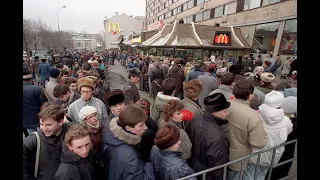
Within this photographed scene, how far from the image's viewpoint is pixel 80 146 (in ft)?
5.82

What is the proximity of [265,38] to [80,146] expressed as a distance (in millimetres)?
20987

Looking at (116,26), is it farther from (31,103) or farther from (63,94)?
(63,94)

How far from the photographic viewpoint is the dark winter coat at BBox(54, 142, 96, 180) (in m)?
1.67

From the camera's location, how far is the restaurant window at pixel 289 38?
14925mm

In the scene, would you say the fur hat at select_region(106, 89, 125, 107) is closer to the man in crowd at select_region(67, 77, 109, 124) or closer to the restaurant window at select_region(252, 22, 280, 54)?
the man in crowd at select_region(67, 77, 109, 124)

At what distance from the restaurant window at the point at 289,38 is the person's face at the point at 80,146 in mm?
17957

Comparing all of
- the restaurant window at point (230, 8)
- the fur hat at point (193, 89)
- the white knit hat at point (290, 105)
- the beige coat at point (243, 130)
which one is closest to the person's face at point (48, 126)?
the fur hat at point (193, 89)

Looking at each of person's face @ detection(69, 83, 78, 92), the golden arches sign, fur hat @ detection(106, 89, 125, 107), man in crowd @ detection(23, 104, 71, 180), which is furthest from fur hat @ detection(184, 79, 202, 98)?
the golden arches sign

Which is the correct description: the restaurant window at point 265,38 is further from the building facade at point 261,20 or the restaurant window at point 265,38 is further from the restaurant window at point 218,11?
the restaurant window at point 218,11

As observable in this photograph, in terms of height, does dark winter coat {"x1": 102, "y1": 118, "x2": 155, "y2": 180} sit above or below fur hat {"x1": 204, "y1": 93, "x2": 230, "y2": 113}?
below
